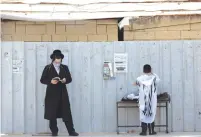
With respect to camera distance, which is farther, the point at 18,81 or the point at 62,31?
the point at 62,31

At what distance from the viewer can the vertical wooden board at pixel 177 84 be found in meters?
11.5

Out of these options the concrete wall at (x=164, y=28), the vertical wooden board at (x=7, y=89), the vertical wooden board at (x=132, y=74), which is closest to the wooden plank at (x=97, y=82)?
the vertical wooden board at (x=132, y=74)

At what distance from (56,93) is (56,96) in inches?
2.4

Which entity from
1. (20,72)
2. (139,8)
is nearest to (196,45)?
(139,8)

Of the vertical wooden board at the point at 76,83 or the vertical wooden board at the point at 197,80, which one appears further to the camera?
the vertical wooden board at the point at 197,80

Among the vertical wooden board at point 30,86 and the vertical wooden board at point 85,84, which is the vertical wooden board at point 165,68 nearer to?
the vertical wooden board at point 85,84

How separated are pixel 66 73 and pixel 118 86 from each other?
1.25 metres

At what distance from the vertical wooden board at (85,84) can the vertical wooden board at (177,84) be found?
1.79m

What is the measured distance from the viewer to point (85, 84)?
37.6 feet

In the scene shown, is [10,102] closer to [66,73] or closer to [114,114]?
[66,73]

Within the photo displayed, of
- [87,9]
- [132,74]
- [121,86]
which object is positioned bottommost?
[121,86]

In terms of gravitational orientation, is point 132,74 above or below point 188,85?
above

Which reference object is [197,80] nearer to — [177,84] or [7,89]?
[177,84]

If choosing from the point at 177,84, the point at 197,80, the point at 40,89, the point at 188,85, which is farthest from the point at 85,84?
the point at 197,80
